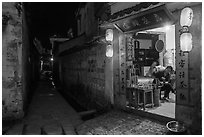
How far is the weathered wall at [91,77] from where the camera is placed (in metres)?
11.6

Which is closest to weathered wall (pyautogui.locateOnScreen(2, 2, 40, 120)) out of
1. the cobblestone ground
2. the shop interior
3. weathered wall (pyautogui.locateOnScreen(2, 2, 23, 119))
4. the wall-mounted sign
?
weathered wall (pyautogui.locateOnScreen(2, 2, 23, 119))

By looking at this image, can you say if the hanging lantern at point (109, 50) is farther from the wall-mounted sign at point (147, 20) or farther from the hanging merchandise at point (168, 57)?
the hanging merchandise at point (168, 57)

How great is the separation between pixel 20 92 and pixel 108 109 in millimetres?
4980

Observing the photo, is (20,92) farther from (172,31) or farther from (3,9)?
(172,31)

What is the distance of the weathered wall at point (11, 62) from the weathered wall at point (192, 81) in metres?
7.71

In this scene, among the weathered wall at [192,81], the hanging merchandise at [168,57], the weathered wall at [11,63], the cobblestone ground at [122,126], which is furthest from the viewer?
the hanging merchandise at [168,57]

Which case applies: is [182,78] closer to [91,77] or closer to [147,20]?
[147,20]

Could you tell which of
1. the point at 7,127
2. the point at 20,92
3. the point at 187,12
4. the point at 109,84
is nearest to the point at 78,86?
the point at 109,84

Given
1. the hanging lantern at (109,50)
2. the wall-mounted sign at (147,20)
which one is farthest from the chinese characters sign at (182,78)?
the hanging lantern at (109,50)

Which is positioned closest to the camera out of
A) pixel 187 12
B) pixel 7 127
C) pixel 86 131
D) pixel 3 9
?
pixel 187 12

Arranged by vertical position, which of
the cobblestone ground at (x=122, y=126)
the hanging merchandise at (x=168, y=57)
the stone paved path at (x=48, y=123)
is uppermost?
the hanging merchandise at (x=168, y=57)

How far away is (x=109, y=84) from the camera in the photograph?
1088 centimetres

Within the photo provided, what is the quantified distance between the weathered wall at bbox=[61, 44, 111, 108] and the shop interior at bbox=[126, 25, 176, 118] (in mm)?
1664

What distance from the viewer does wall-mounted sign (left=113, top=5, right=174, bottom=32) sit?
289 inches
